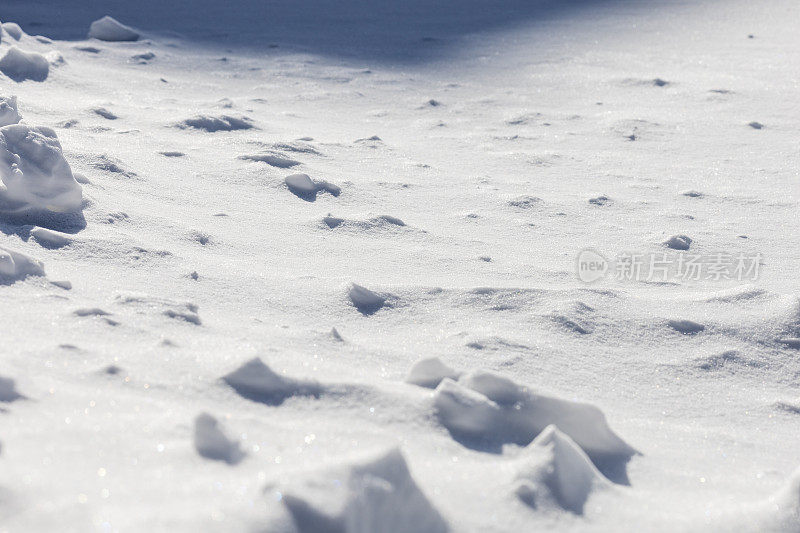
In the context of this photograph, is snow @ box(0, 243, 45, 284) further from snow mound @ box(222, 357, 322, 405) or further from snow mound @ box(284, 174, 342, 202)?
snow mound @ box(284, 174, 342, 202)

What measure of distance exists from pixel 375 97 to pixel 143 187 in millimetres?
1469

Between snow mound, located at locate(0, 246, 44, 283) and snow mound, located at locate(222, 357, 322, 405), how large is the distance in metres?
0.48

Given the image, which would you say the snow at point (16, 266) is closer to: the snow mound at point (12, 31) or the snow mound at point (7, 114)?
the snow mound at point (7, 114)

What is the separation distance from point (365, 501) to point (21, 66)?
2557mm

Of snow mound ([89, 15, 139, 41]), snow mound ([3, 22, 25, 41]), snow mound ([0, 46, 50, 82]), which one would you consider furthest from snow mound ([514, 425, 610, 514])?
snow mound ([89, 15, 139, 41])

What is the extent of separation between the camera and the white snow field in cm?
90

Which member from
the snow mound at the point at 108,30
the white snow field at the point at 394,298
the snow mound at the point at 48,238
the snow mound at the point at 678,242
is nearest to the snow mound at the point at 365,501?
the white snow field at the point at 394,298

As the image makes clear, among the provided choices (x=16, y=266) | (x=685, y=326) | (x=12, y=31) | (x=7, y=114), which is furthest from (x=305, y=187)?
(x=12, y=31)

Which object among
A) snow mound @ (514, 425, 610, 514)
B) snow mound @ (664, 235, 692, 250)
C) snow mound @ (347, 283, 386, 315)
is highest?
snow mound @ (664, 235, 692, 250)

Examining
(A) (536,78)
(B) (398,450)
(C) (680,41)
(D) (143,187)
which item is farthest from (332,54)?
(B) (398,450)

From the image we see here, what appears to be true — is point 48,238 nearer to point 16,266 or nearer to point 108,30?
point 16,266

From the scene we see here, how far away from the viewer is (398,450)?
34.9 inches
